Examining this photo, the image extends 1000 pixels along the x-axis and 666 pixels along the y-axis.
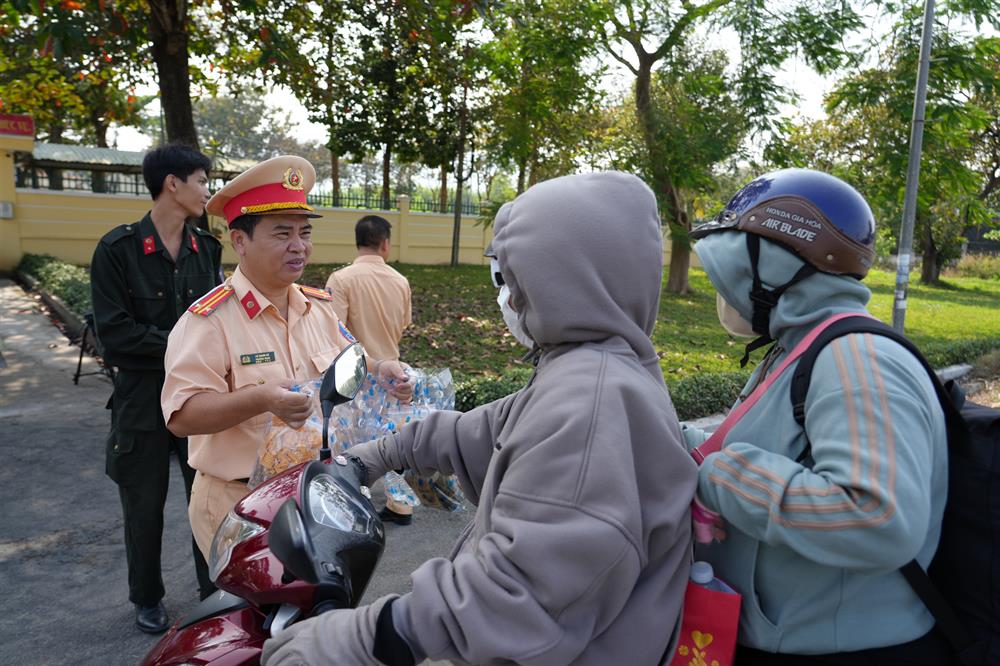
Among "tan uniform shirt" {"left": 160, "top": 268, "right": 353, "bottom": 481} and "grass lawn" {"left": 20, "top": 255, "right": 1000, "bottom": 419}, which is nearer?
"tan uniform shirt" {"left": 160, "top": 268, "right": 353, "bottom": 481}

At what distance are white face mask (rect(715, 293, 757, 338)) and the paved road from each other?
9.36 feet

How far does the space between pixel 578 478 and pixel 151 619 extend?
126 inches

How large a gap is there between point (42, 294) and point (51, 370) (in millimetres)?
5862

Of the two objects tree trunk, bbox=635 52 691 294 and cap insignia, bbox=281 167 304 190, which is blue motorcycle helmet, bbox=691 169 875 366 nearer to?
cap insignia, bbox=281 167 304 190

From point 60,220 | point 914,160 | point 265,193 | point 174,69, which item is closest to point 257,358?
point 265,193

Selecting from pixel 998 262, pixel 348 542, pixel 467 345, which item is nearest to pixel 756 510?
pixel 348 542

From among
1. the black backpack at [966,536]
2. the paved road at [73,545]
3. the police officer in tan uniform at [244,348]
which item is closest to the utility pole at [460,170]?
the paved road at [73,545]

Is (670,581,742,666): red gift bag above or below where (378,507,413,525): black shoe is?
above

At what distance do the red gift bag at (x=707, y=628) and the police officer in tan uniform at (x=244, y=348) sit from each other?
1272 mm

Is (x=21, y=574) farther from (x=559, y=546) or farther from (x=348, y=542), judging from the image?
(x=559, y=546)

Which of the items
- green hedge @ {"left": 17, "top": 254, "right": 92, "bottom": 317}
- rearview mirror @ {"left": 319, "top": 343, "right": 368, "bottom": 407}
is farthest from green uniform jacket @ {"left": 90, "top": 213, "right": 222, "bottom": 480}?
green hedge @ {"left": 17, "top": 254, "right": 92, "bottom": 317}

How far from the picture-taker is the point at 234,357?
2.44 meters

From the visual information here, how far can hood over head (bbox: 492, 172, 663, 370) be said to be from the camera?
1335 mm

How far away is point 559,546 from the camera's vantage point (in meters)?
1.17
